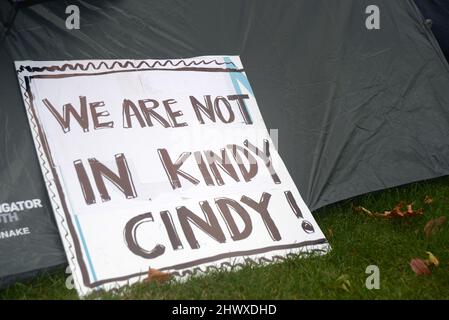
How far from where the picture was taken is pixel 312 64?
3070mm

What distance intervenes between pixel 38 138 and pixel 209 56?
2.80 feet

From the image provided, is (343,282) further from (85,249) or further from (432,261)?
(85,249)

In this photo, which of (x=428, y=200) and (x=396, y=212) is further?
(x=428, y=200)

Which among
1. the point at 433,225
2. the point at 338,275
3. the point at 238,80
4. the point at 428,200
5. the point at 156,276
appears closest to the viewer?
the point at 156,276

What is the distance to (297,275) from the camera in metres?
2.40

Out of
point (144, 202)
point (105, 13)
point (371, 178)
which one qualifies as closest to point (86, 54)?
point (105, 13)

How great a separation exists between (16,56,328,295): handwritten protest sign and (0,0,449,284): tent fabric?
0.28ft

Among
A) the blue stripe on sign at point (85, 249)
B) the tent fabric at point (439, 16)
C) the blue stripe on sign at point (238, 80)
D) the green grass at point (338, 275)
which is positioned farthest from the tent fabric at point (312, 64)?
the tent fabric at point (439, 16)

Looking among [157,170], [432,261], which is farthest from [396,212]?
[157,170]

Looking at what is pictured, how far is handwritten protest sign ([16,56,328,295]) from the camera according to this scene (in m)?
2.36

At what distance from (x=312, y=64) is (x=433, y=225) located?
2.95ft

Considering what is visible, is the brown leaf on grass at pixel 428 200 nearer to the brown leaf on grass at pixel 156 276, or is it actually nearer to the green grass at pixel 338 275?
the green grass at pixel 338 275

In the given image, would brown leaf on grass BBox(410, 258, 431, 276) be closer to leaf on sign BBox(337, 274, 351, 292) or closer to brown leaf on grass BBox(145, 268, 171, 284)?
leaf on sign BBox(337, 274, 351, 292)

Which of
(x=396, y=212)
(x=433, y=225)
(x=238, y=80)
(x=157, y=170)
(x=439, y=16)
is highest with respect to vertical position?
(x=439, y=16)
